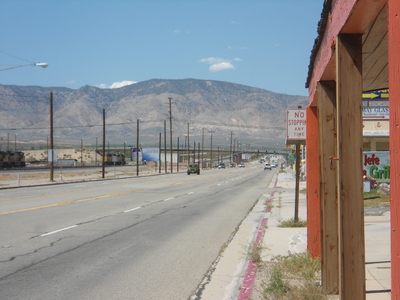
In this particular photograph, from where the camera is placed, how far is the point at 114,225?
16219 millimetres

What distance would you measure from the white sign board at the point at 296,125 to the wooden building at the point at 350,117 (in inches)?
196

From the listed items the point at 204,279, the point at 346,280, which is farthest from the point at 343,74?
the point at 204,279

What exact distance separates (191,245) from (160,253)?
1356 millimetres

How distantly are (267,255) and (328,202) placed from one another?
3961 mm

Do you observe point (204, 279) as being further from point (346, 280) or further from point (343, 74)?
point (343, 74)

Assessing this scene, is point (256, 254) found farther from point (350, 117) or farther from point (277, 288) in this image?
point (350, 117)

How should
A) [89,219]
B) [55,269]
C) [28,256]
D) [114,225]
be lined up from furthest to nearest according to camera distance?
1. [89,219]
2. [114,225]
3. [28,256]
4. [55,269]

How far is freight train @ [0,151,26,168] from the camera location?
107250 mm

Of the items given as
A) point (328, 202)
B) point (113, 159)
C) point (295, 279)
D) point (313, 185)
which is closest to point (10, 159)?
point (113, 159)

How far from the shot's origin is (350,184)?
17.8 ft

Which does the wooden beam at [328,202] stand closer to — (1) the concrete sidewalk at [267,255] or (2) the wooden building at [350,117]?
(2) the wooden building at [350,117]

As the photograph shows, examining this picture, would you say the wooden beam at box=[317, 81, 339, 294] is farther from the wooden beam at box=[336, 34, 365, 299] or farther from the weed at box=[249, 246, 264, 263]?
the weed at box=[249, 246, 264, 263]

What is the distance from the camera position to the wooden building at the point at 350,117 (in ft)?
12.0

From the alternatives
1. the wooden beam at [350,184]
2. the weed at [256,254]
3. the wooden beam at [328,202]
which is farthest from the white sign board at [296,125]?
the wooden beam at [350,184]
